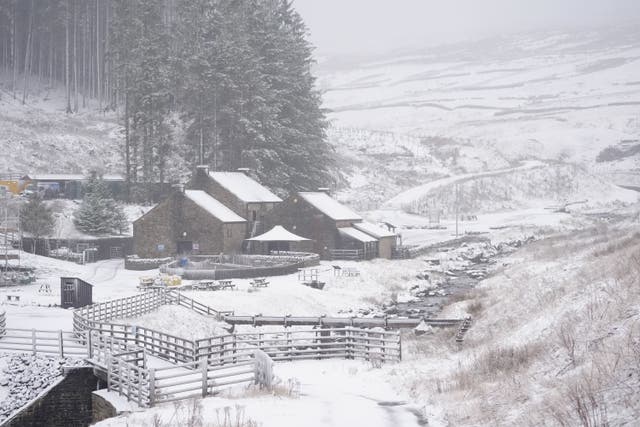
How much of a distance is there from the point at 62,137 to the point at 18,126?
5200mm

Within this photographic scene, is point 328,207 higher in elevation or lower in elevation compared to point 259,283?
higher

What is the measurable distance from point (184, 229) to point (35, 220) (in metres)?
12.3

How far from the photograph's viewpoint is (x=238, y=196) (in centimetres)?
6525

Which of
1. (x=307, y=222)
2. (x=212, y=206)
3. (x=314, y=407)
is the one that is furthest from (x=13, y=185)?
(x=314, y=407)

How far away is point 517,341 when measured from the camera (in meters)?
21.7

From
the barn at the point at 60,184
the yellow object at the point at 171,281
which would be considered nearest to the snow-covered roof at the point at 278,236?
the yellow object at the point at 171,281

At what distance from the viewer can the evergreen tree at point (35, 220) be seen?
57.0 meters

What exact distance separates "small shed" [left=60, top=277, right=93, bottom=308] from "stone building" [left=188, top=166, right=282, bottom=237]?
2829cm

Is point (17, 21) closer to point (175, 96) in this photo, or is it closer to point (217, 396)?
point (175, 96)

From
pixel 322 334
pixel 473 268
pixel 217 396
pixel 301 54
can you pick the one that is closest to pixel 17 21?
pixel 301 54

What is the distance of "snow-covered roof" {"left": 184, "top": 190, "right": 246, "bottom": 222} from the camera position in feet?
205

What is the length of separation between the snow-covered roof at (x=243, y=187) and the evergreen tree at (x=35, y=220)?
15685mm

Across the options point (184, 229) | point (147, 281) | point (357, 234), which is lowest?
point (147, 281)

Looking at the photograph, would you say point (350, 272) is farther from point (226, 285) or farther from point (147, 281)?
point (147, 281)
